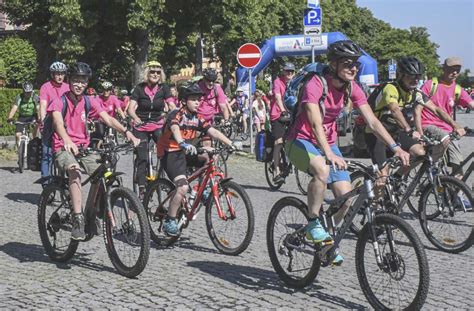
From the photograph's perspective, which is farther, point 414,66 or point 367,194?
point 414,66

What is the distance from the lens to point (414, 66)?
7309 mm

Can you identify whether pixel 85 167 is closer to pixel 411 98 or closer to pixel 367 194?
pixel 367 194

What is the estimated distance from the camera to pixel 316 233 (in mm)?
5301

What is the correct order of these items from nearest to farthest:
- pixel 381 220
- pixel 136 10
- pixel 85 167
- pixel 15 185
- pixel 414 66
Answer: pixel 381 220
pixel 85 167
pixel 414 66
pixel 15 185
pixel 136 10

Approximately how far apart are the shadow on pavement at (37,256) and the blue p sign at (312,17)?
903 centimetres

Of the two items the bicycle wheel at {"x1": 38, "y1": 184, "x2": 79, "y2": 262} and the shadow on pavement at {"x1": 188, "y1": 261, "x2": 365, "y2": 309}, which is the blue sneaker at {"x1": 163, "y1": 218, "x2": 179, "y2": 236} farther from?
the bicycle wheel at {"x1": 38, "y1": 184, "x2": 79, "y2": 262}

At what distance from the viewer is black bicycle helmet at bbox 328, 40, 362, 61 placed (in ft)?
17.3

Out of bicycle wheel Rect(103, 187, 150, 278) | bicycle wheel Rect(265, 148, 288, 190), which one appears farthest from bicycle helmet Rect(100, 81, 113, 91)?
bicycle wheel Rect(103, 187, 150, 278)

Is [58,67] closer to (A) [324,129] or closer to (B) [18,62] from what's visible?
(A) [324,129]

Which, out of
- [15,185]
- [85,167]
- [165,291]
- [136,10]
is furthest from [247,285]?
[136,10]

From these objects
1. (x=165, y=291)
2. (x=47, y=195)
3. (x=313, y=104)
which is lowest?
(x=165, y=291)

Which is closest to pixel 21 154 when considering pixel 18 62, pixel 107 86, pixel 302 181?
pixel 107 86

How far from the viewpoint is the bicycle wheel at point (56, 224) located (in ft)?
22.0

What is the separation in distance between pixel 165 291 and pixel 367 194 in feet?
5.63
